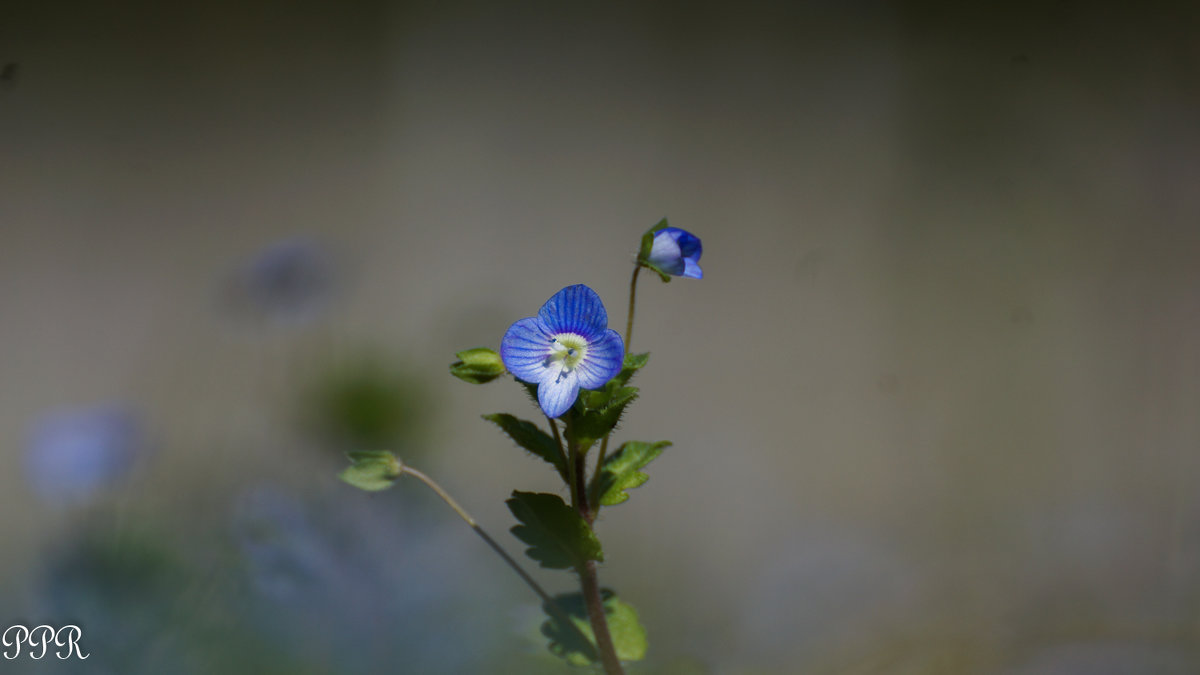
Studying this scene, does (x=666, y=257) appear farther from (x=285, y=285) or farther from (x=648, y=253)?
(x=285, y=285)

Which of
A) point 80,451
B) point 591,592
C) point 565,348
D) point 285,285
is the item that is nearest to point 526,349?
point 565,348

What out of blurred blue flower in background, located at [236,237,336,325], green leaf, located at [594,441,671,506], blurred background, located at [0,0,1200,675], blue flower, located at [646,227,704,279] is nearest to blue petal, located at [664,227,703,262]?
blue flower, located at [646,227,704,279]

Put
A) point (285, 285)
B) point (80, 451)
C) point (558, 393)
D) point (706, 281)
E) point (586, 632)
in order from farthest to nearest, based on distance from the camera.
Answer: point (706, 281) → point (285, 285) → point (80, 451) → point (586, 632) → point (558, 393)

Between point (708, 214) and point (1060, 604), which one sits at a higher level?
point (708, 214)

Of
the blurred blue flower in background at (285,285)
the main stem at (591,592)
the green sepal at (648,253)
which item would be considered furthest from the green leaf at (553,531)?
the blurred blue flower in background at (285,285)

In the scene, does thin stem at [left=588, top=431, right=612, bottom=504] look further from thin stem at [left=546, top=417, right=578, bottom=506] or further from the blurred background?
the blurred background

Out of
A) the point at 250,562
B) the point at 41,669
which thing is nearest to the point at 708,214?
the point at 250,562

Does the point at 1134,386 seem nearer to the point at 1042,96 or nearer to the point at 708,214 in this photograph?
the point at 1042,96
